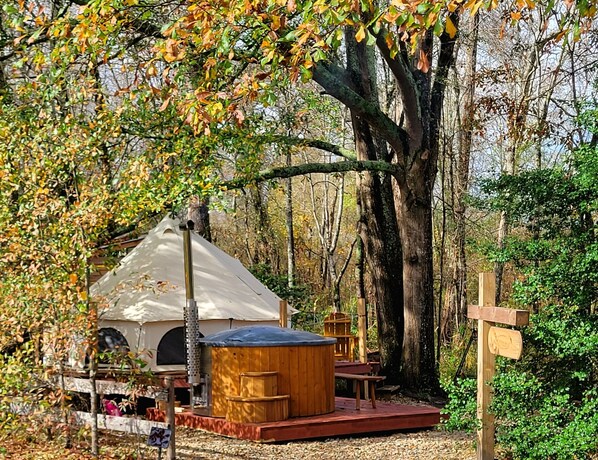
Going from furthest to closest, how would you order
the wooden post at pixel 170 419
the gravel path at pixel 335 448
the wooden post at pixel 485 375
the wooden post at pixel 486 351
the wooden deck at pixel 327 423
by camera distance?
1. the wooden deck at pixel 327 423
2. the gravel path at pixel 335 448
3. the wooden post at pixel 170 419
4. the wooden post at pixel 485 375
5. the wooden post at pixel 486 351

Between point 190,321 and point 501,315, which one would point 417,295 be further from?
point 501,315

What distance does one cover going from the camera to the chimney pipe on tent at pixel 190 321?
10.1 metres

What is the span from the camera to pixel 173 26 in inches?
272

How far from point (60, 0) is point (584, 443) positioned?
9.41 metres

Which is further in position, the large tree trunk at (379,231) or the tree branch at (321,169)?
the large tree trunk at (379,231)

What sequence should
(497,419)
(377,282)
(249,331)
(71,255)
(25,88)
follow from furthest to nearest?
(377,282) → (249,331) → (25,88) → (497,419) → (71,255)

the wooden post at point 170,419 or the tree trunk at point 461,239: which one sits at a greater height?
the tree trunk at point 461,239

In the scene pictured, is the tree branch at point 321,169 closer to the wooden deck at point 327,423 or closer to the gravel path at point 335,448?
the wooden deck at point 327,423

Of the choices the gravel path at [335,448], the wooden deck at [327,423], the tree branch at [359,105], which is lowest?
the gravel path at [335,448]

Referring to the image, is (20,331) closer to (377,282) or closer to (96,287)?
(96,287)

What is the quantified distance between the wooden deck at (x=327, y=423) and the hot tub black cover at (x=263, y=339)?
881 millimetres

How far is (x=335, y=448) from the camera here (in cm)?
946

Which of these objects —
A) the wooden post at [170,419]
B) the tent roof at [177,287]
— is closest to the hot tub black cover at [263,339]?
the wooden post at [170,419]

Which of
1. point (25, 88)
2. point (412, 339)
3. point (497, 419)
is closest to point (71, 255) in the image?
point (25, 88)
